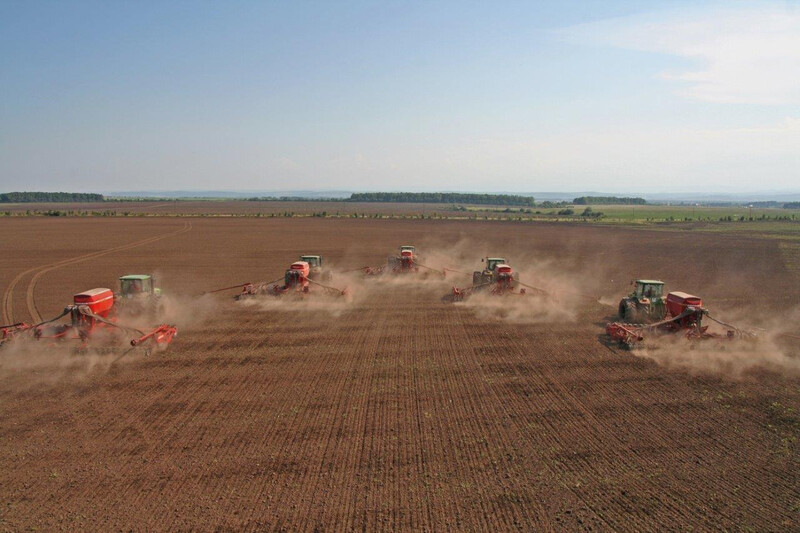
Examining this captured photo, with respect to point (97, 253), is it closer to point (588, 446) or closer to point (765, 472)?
point (588, 446)

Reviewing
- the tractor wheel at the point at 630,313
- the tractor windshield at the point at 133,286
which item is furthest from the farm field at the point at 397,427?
the tractor windshield at the point at 133,286

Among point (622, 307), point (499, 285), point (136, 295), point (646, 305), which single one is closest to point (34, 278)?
point (136, 295)

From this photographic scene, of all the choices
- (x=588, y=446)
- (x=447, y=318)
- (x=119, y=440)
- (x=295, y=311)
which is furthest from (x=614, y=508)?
(x=295, y=311)

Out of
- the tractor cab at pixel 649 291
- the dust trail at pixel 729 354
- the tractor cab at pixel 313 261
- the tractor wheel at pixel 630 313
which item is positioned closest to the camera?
the dust trail at pixel 729 354

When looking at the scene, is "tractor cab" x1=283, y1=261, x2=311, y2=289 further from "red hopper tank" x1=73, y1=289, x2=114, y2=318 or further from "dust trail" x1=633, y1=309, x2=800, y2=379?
"dust trail" x1=633, y1=309, x2=800, y2=379

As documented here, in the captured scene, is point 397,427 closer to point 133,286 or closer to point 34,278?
point 133,286

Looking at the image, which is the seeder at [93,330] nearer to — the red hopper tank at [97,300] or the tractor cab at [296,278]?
the red hopper tank at [97,300]
